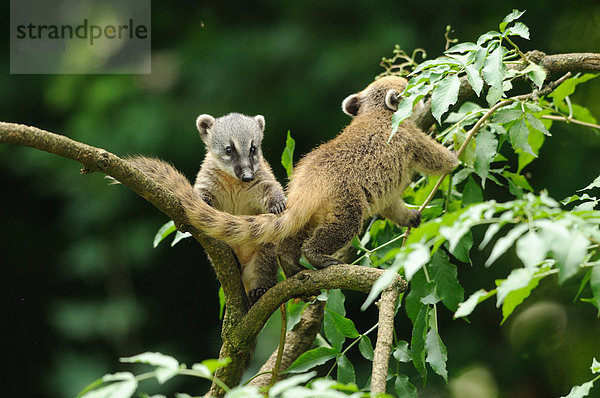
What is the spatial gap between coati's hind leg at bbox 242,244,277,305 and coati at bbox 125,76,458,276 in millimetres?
236

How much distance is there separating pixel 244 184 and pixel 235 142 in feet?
0.92

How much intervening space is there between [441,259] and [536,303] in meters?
3.51

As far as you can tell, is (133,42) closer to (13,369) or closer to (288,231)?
(13,369)

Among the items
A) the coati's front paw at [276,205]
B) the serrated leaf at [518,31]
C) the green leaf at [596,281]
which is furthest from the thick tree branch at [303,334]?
the green leaf at [596,281]

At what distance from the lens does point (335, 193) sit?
3.70m

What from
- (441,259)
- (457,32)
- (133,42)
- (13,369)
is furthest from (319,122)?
(13,369)

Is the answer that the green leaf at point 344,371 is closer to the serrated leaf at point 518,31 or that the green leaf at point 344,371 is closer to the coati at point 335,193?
the coati at point 335,193

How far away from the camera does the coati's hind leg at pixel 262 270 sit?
157 inches

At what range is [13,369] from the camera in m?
7.52

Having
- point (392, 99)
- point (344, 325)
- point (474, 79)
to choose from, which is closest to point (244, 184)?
point (392, 99)

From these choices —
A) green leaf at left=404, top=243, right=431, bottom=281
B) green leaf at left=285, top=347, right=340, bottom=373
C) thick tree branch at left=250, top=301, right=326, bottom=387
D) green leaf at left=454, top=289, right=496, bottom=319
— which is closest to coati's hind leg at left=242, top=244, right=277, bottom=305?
thick tree branch at left=250, top=301, right=326, bottom=387

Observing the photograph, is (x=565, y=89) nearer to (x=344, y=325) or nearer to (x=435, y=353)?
(x=435, y=353)

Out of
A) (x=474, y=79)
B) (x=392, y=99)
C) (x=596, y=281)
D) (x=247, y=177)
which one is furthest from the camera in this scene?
(x=392, y=99)

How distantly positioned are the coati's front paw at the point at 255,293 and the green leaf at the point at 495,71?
5.64 ft
